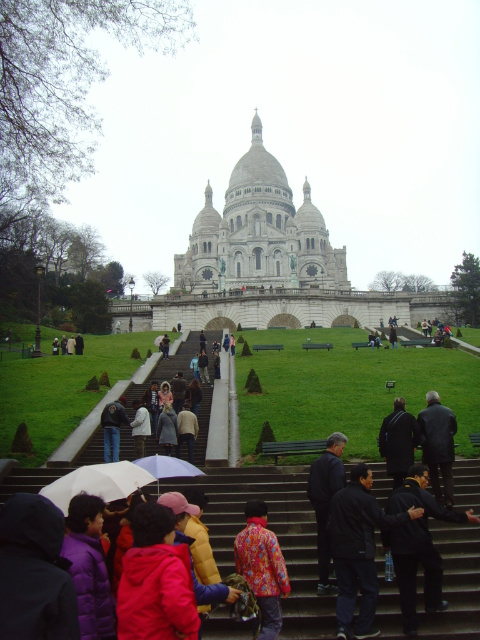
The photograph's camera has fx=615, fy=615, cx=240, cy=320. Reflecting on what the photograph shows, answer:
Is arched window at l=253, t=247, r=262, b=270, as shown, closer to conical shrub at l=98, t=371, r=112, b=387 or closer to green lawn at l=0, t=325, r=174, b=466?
green lawn at l=0, t=325, r=174, b=466

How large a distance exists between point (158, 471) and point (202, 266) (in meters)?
88.8

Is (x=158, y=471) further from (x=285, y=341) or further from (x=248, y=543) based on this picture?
(x=285, y=341)

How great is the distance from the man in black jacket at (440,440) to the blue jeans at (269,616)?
4050 mm

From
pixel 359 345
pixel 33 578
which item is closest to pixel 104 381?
pixel 359 345

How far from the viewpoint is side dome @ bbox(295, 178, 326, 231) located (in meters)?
94.8

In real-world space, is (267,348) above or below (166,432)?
above

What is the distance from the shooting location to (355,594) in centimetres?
616

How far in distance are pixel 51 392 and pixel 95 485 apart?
1475 cm

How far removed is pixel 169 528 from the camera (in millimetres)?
4016

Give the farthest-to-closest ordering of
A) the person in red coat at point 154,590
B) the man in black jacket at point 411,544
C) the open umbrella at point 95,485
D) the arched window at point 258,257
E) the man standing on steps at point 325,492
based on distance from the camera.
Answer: the arched window at point 258,257 → the man standing on steps at point 325,492 → the man in black jacket at point 411,544 → the open umbrella at point 95,485 → the person in red coat at point 154,590

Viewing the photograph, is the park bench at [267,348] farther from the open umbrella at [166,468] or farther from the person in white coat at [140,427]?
the open umbrella at [166,468]

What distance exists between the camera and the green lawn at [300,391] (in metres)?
14.8

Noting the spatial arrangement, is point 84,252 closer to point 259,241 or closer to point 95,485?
point 259,241

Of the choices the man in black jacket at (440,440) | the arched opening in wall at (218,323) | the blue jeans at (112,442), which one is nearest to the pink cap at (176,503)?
the man in black jacket at (440,440)
